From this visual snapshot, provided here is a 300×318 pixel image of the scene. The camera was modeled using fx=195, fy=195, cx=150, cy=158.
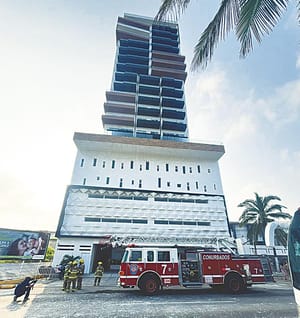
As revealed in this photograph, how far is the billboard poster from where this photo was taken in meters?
16.8

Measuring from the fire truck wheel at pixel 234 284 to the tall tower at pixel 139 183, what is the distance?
7163 millimetres

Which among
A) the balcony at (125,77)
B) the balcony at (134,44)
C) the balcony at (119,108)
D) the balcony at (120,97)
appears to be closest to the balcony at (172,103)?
the balcony at (120,97)

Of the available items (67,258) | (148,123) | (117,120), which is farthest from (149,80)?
(67,258)

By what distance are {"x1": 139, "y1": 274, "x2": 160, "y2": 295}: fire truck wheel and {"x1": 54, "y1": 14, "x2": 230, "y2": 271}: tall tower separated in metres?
7.18

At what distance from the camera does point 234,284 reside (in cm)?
1009

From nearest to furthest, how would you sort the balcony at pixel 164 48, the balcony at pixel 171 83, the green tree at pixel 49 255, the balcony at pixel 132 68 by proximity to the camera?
the green tree at pixel 49 255 < the balcony at pixel 132 68 < the balcony at pixel 171 83 < the balcony at pixel 164 48

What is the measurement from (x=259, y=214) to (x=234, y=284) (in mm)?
16489

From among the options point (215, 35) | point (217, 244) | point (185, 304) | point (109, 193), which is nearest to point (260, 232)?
point (217, 244)

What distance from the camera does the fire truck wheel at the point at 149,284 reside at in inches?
368

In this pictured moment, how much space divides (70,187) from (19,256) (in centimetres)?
896

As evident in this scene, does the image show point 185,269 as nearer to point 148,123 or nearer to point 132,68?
point 148,123

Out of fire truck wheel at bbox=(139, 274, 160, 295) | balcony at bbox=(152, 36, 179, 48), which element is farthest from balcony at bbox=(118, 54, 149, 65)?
fire truck wheel at bbox=(139, 274, 160, 295)

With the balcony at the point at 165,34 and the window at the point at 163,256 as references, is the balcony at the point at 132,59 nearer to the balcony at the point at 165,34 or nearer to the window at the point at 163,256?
the balcony at the point at 165,34

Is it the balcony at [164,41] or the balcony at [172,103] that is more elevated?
the balcony at [164,41]
